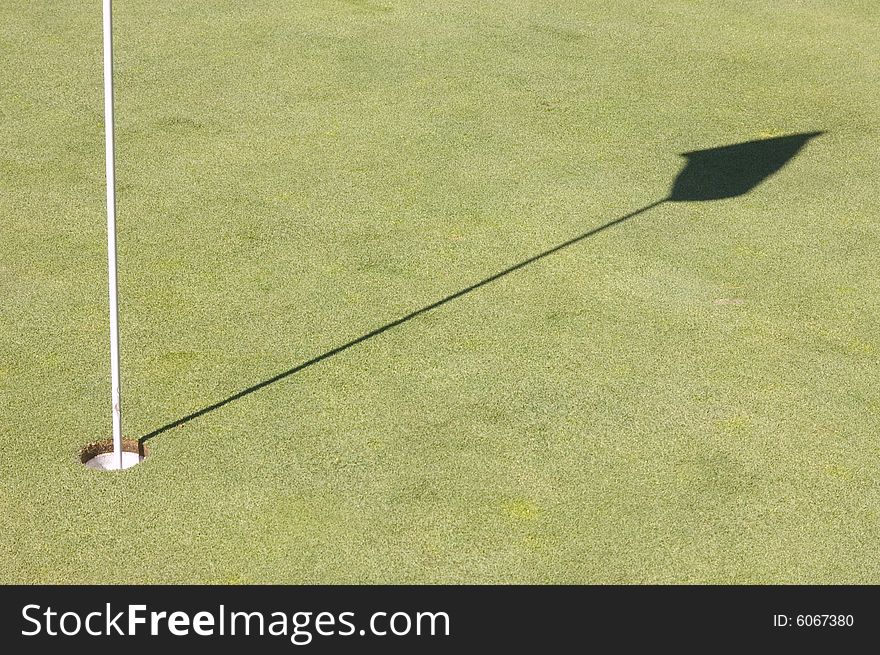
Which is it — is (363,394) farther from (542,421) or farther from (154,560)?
(154,560)

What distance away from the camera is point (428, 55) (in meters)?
11.0

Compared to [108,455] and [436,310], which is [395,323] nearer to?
[436,310]

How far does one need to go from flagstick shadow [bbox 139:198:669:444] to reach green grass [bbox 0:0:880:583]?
52mm

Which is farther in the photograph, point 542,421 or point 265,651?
point 542,421

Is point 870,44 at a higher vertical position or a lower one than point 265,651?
higher

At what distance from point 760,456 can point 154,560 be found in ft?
9.27

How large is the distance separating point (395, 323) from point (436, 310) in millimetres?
288

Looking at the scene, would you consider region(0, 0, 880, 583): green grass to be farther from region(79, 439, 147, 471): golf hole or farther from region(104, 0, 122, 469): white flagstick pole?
region(104, 0, 122, 469): white flagstick pole

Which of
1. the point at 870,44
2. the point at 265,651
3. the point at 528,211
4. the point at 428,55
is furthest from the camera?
the point at 870,44

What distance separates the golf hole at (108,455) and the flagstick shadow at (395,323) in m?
0.06

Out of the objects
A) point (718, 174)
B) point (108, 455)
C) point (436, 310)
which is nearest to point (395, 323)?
point (436, 310)

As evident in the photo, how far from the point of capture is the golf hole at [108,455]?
221 inches

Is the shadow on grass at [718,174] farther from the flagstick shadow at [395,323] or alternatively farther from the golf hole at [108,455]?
the golf hole at [108,455]

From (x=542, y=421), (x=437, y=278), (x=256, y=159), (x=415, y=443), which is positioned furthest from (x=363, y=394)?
(x=256, y=159)
